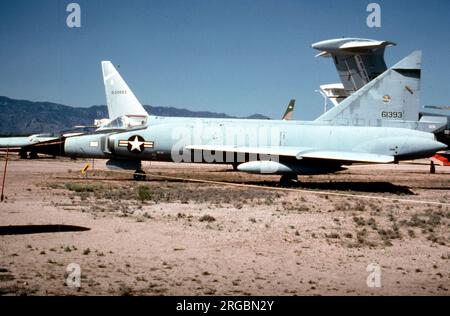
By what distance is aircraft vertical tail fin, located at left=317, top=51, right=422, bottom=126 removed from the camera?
19.1 metres

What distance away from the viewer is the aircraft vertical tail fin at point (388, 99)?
19141 millimetres

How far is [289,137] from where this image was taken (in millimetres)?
19094

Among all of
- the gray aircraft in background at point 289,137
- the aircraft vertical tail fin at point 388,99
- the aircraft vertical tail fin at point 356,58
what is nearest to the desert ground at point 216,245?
the gray aircraft in background at point 289,137

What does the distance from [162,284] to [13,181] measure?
1413cm

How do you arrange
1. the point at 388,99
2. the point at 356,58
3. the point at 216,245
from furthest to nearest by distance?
the point at 356,58
the point at 388,99
the point at 216,245

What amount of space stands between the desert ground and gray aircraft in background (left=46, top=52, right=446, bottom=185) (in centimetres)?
443

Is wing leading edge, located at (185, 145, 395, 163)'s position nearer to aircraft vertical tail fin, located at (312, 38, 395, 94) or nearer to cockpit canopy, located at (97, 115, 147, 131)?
cockpit canopy, located at (97, 115, 147, 131)

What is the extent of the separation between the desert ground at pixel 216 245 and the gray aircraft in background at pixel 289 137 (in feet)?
14.5

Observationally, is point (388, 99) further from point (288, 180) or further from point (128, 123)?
point (128, 123)

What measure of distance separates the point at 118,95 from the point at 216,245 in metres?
25.0

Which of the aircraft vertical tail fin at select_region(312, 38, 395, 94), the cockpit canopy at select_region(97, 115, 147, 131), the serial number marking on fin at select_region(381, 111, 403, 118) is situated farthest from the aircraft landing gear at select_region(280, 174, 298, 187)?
the aircraft vertical tail fin at select_region(312, 38, 395, 94)

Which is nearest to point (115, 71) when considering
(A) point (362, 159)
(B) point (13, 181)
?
(B) point (13, 181)

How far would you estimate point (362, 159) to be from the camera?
17281mm

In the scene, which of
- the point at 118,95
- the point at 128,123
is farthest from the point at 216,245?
the point at 118,95
